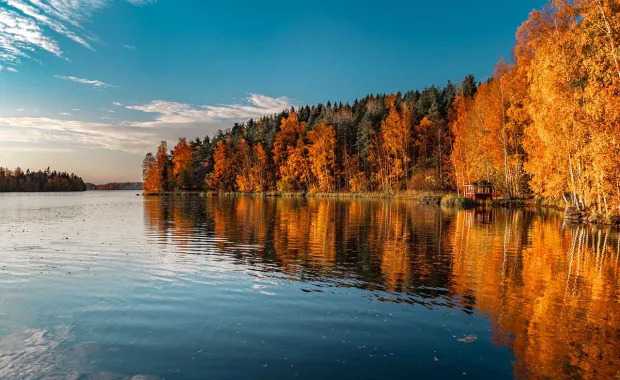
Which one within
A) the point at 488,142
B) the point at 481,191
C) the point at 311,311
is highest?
the point at 488,142

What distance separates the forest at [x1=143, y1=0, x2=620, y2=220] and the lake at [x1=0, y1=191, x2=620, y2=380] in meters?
10.5

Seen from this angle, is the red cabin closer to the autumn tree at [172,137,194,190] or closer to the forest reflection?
the forest reflection

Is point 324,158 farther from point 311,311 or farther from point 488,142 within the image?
point 311,311

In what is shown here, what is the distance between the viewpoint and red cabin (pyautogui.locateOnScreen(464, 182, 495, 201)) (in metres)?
57.1

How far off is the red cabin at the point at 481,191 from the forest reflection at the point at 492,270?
2849 cm

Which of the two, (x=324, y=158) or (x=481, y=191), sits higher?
(x=324, y=158)

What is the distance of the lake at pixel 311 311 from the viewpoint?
24.1 ft

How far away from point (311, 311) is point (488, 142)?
47.7 metres

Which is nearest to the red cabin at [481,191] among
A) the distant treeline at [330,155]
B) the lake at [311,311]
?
the distant treeline at [330,155]

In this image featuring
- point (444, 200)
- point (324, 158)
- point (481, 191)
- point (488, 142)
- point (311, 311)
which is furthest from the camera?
point (324, 158)

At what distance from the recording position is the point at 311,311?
10.4 metres

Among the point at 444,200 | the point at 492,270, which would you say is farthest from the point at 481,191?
the point at 492,270

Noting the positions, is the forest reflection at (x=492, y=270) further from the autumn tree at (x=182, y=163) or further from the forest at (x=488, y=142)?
the autumn tree at (x=182, y=163)

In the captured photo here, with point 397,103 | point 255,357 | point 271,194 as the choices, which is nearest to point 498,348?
point 255,357
